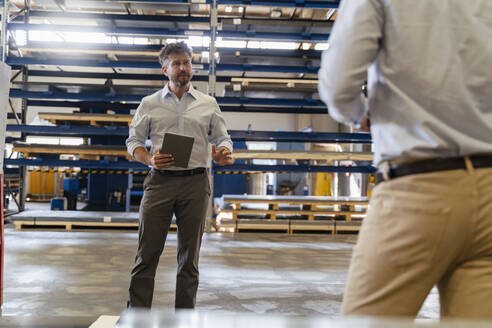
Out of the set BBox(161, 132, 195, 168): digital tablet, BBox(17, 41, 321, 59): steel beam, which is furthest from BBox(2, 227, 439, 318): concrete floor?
BBox(17, 41, 321, 59): steel beam

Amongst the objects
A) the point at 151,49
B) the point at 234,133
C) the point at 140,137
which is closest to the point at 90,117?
the point at 151,49

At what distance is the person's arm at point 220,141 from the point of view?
9.89 feet

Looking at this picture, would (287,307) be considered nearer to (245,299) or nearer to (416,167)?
(245,299)

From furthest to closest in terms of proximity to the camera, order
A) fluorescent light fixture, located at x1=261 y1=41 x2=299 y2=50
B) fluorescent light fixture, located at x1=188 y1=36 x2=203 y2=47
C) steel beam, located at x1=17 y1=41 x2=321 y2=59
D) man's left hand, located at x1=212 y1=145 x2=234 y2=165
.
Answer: fluorescent light fixture, located at x1=261 y1=41 x2=299 y2=50, fluorescent light fixture, located at x1=188 y1=36 x2=203 y2=47, steel beam, located at x1=17 y1=41 x2=321 y2=59, man's left hand, located at x1=212 y1=145 x2=234 y2=165

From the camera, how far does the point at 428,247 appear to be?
1.07 m

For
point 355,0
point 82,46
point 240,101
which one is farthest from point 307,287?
point 82,46

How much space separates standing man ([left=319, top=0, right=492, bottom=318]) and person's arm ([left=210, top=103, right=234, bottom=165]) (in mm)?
1892

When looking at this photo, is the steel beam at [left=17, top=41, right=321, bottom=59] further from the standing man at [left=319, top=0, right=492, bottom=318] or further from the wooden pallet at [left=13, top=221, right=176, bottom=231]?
the standing man at [left=319, top=0, right=492, bottom=318]

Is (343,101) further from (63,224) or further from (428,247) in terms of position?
(63,224)

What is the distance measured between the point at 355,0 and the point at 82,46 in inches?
323

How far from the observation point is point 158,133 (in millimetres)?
2953

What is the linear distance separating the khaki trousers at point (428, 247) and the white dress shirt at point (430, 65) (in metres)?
0.10

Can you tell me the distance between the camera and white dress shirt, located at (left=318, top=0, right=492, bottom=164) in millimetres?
1113

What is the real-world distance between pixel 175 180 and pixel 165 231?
38cm
